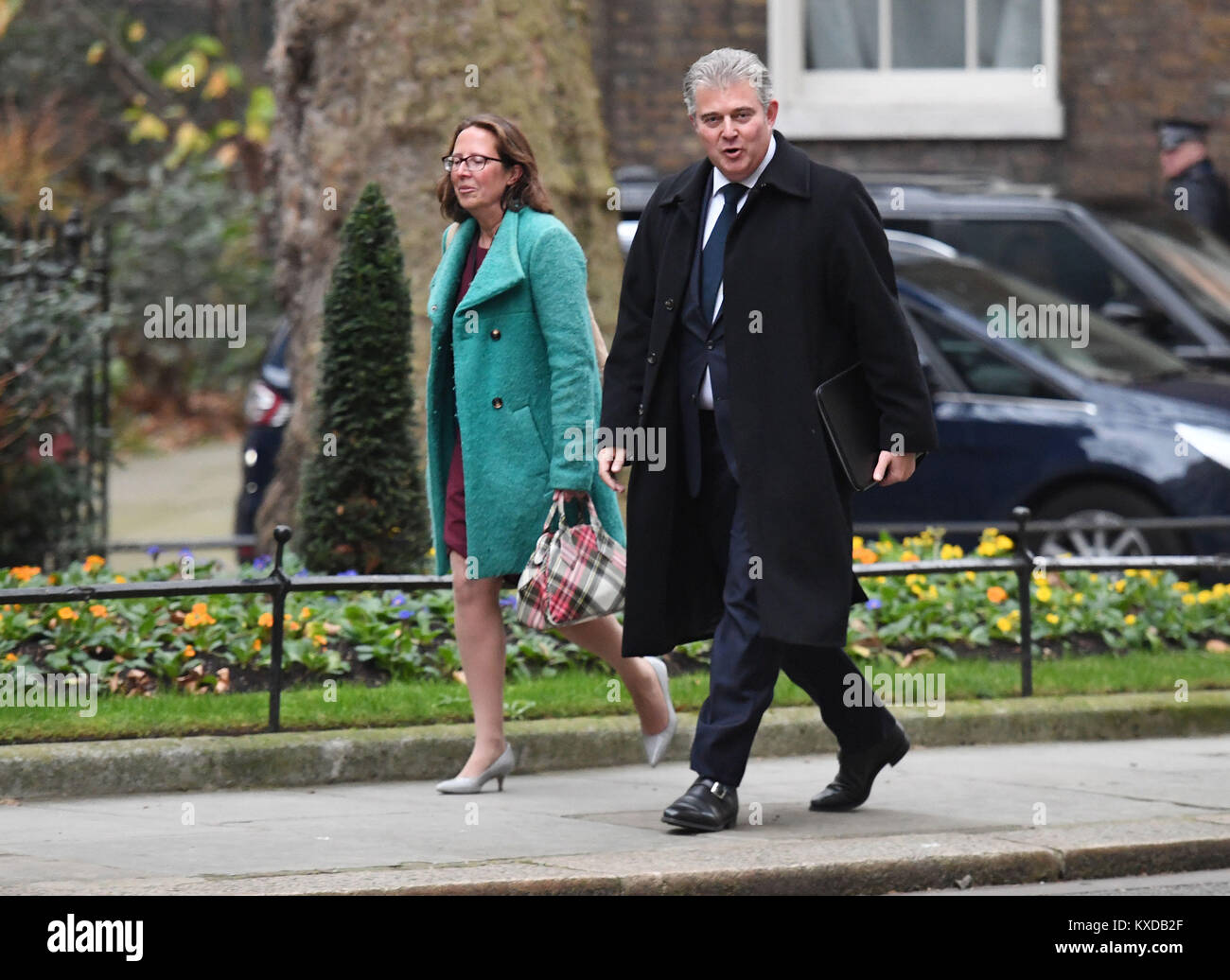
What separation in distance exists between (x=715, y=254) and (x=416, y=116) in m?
3.92

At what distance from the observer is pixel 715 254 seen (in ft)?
19.7

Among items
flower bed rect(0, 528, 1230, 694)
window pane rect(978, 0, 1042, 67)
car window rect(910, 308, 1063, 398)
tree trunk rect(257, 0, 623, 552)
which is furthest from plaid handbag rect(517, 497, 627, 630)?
window pane rect(978, 0, 1042, 67)

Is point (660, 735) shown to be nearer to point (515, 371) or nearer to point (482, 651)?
point (482, 651)

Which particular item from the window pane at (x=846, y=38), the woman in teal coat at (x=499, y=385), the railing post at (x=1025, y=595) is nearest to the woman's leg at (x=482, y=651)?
the woman in teal coat at (x=499, y=385)

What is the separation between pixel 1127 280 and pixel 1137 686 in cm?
401

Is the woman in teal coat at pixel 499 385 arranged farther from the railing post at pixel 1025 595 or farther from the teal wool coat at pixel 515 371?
the railing post at pixel 1025 595

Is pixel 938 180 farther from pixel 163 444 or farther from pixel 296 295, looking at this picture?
pixel 163 444

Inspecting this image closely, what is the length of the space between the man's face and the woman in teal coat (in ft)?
2.55

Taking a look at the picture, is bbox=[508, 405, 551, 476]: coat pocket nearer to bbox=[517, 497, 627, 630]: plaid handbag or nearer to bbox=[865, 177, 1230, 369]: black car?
bbox=[517, 497, 627, 630]: plaid handbag

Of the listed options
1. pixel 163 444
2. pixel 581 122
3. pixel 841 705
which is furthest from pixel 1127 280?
pixel 163 444

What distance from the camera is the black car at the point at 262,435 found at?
11.6m

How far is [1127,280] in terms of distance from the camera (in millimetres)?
11867
